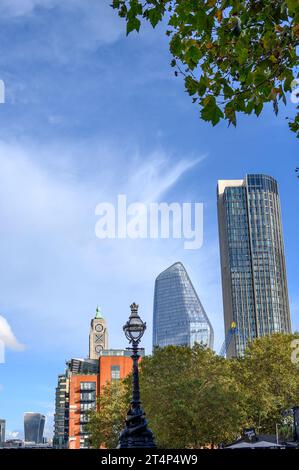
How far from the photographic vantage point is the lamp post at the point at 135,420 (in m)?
15.6

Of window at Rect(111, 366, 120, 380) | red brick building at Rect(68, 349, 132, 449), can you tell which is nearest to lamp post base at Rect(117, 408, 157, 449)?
red brick building at Rect(68, 349, 132, 449)

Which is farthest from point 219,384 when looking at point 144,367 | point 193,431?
point 144,367

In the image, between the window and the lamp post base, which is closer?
the lamp post base

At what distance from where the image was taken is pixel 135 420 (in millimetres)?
16016

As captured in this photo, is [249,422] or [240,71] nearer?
[240,71]

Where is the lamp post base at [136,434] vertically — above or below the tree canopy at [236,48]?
below

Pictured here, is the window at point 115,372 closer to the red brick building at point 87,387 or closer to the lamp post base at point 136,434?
the red brick building at point 87,387

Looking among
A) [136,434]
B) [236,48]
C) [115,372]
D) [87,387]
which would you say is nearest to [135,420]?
[136,434]

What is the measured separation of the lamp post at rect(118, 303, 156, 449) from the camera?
51.2ft

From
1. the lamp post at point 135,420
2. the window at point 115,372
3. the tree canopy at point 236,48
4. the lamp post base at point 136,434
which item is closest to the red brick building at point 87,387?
the window at point 115,372

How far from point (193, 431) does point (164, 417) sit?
2.74m

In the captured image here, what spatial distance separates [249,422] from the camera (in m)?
64.4

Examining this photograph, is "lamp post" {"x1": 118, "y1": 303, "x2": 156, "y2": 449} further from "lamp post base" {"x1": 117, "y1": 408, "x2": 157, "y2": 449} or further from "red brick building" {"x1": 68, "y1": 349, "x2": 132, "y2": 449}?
"red brick building" {"x1": 68, "y1": 349, "x2": 132, "y2": 449}
